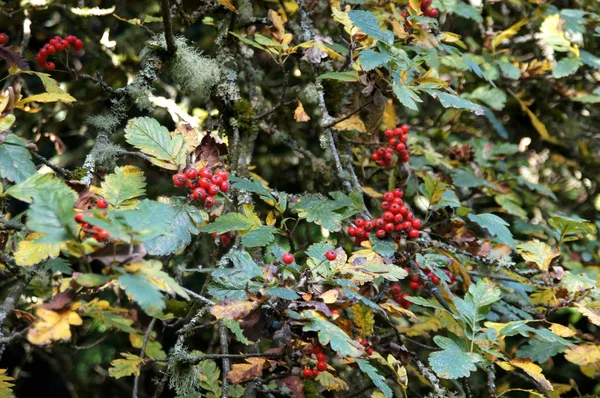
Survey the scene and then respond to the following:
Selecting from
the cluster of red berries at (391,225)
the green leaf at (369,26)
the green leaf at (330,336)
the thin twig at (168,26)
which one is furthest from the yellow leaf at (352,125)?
the green leaf at (330,336)

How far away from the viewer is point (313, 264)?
55.6 inches

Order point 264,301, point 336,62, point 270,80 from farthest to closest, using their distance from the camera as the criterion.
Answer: point 270,80 < point 336,62 < point 264,301

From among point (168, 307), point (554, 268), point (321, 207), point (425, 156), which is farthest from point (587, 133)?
point (168, 307)

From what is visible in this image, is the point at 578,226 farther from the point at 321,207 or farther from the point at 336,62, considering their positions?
the point at 336,62

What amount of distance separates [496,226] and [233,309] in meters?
1.10

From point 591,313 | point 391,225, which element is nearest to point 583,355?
point 591,313

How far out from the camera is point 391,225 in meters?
1.85

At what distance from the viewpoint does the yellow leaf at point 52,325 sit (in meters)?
1.07

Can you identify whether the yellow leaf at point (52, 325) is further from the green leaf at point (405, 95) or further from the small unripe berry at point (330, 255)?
the green leaf at point (405, 95)

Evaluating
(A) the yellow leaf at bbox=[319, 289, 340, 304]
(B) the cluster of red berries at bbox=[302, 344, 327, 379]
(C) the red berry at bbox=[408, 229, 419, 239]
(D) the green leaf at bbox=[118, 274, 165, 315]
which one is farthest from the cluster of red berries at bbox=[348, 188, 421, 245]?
(D) the green leaf at bbox=[118, 274, 165, 315]

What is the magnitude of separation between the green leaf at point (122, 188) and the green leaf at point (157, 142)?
0.08 metres

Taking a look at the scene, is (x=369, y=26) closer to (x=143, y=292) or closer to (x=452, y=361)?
(x=452, y=361)

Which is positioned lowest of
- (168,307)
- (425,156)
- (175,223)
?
(168,307)

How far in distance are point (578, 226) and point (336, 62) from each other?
1.17 meters
